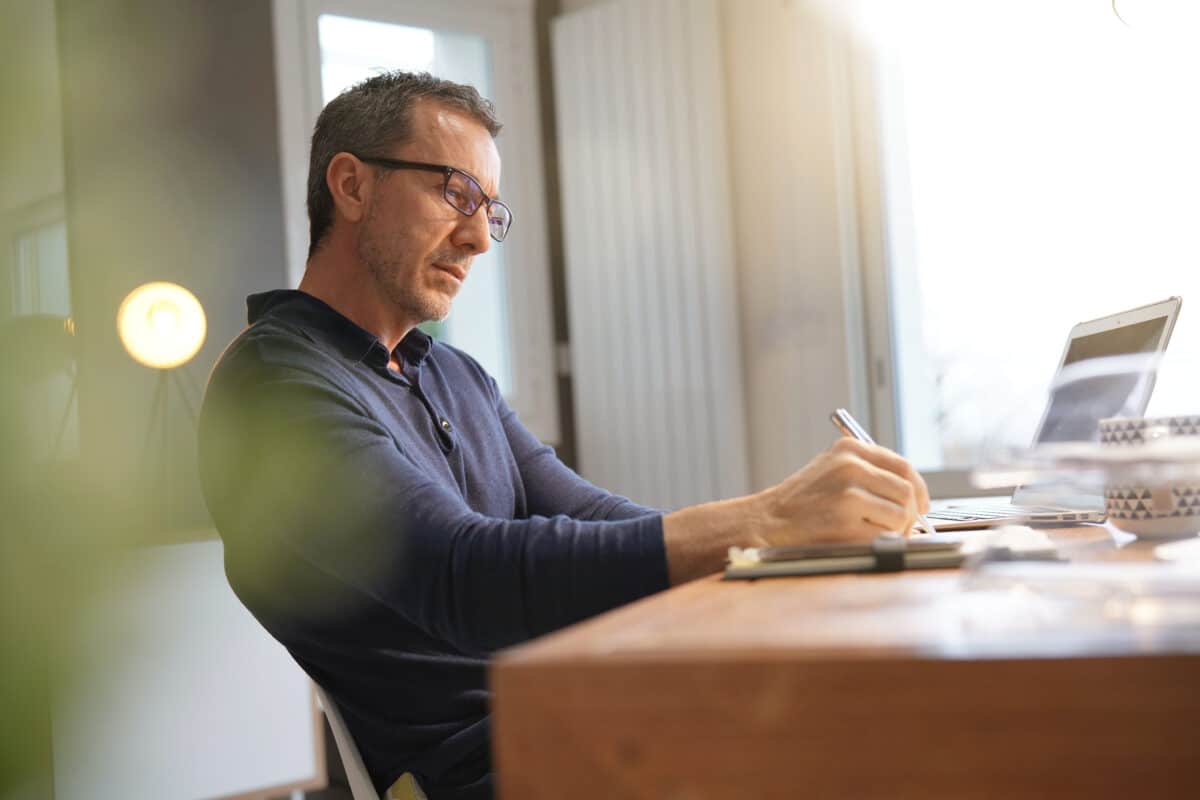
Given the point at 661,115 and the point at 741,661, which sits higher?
the point at 661,115

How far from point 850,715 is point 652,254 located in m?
2.98

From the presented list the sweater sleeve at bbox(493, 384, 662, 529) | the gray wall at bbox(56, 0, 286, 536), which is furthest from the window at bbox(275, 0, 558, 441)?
the sweater sleeve at bbox(493, 384, 662, 529)

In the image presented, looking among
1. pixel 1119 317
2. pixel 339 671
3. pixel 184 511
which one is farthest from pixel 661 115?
pixel 339 671

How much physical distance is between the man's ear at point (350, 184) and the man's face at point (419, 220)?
0.01 m

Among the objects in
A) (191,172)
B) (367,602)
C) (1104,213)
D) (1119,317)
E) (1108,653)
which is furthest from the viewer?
(191,172)

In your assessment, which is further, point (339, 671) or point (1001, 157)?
point (1001, 157)

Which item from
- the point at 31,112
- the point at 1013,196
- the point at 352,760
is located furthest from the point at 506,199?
the point at 352,760

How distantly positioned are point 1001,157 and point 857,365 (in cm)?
67

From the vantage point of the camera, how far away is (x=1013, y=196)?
3.00 m

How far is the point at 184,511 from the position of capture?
9.53 feet

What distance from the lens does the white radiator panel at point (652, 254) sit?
135 inches

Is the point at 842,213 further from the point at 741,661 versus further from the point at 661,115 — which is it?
the point at 741,661

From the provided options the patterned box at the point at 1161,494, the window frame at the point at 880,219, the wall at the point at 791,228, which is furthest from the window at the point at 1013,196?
the patterned box at the point at 1161,494

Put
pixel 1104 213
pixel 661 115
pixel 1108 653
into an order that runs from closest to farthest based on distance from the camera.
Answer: pixel 1108 653 < pixel 1104 213 < pixel 661 115
